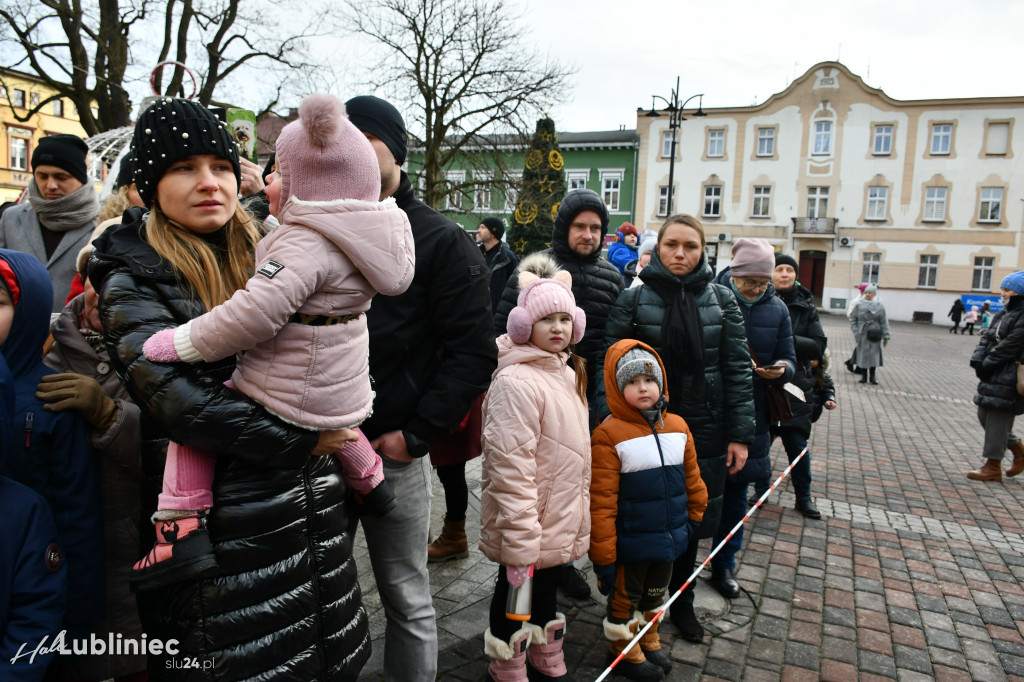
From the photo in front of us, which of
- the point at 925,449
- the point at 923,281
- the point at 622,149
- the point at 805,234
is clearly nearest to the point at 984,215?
the point at 923,281

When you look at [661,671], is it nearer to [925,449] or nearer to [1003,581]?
[1003,581]

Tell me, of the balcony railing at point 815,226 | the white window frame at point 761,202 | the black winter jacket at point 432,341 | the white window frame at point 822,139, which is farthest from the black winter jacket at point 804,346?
the white window frame at point 822,139

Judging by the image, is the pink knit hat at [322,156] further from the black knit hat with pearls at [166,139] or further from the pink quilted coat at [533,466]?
the pink quilted coat at [533,466]

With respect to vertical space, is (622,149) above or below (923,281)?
above

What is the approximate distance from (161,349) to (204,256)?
0.36 metres

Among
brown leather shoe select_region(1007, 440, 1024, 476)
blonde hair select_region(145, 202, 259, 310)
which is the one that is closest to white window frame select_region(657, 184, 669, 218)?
brown leather shoe select_region(1007, 440, 1024, 476)

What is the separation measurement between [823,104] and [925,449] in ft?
122

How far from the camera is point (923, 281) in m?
37.0

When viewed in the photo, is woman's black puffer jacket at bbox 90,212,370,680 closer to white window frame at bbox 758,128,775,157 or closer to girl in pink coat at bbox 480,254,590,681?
girl in pink coat at bbox 480,254,590,681

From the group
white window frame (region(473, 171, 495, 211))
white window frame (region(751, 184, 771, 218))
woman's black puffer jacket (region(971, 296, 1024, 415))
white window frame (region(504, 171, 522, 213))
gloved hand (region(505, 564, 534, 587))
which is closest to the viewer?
gloved hand (region(505, 564, 534, 587))

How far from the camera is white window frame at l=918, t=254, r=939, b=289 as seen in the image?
121ft

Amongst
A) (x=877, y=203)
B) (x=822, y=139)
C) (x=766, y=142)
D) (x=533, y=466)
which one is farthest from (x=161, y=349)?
(x=822, y=139)

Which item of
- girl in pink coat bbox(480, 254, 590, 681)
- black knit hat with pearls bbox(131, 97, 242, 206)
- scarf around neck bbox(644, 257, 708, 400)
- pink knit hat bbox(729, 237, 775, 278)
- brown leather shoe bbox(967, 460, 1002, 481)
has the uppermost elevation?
black knit hat with pearls bbox(131, 97, 242, 206)

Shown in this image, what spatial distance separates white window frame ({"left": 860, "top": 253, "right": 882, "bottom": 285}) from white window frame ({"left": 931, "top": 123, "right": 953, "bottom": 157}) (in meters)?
6.58
